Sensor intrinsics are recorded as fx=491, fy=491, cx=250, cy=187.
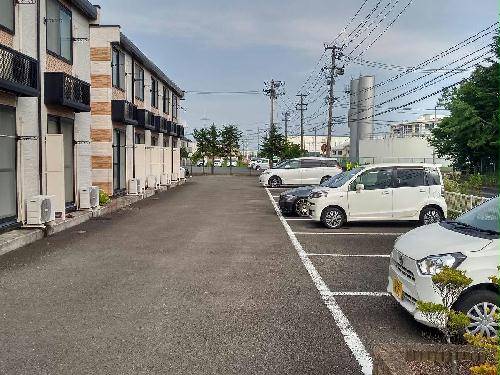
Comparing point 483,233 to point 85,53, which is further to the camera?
point 85,53

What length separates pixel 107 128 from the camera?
19688mm

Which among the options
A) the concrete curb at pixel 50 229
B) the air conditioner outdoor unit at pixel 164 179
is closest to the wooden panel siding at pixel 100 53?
the concrete curb at pixel 50 229

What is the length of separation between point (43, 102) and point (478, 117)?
31883 millimetres

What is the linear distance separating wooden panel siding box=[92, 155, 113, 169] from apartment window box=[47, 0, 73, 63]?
16.6 ft

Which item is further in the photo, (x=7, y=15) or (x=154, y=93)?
(x=154, y=93)

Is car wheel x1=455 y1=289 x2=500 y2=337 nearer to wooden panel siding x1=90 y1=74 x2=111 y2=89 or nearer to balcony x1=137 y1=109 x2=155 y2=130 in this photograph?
wooden panel siding x1=90 y1=74 x2=111 y2=89

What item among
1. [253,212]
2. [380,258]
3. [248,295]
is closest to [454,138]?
[253,212]

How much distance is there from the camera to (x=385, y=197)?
43.1ft

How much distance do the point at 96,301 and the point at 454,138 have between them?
36951 mm

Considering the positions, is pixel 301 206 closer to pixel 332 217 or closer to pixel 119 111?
pixel 332 217

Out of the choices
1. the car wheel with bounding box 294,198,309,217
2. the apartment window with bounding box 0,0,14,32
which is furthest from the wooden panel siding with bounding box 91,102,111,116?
the car wheel with bounding box 294,198,309,217

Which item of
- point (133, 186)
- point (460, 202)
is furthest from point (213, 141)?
point (460, 202)

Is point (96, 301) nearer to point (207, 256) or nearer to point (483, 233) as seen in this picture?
point (207, 256)

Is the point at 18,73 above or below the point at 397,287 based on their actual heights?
above
